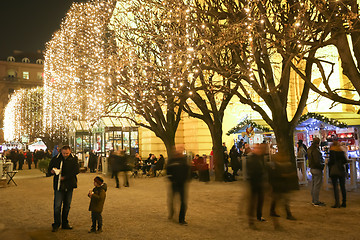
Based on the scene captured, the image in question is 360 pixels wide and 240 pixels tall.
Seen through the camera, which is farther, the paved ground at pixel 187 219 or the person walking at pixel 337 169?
the person walking at pixel 337 169

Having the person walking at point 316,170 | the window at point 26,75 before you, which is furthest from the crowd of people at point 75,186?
the window at point 26,75

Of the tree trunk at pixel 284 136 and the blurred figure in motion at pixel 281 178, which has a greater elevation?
the tree trunk at pixel 284 136

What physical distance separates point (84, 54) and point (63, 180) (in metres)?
13.0

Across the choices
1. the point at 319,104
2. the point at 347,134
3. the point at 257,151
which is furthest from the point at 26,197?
the point at 319,104

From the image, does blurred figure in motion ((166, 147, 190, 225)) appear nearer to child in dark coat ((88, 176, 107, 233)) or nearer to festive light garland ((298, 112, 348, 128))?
child in dark coat ((88, 176, 107, 233))

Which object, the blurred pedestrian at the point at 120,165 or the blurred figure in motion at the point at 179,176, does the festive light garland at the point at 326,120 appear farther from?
the blurred figure in motion at the point at 179,176

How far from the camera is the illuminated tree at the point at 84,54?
702 inches

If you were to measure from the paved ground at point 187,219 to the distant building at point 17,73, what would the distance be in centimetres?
7334

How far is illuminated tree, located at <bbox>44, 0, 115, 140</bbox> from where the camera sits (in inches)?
702

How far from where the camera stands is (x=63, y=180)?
7.37 metres

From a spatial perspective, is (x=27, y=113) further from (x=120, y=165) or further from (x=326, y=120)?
(x=326, y=120)

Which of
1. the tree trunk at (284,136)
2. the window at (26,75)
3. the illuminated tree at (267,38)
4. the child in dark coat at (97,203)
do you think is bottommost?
the child in dark coat at (97,203)

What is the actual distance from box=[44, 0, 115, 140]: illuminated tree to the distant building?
6110 centimetres

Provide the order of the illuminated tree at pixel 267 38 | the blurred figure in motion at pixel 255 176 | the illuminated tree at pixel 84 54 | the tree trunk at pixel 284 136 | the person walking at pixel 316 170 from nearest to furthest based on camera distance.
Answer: the blurred figure in motion at pixel 255 176
the person walking at pixel 316 170
the illuminated tree at pixel 267 38
the tree trunk at pixel 284 136
the illuminated tree at pixel 84 54
